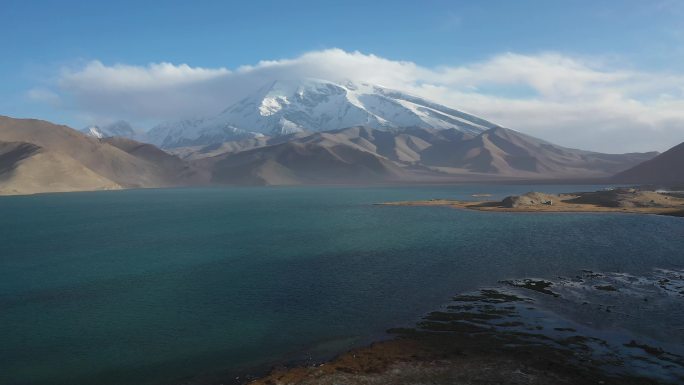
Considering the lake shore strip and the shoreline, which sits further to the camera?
the lake shore strip

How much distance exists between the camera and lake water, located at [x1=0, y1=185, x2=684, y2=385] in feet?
104

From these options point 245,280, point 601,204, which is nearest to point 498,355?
point 245,280

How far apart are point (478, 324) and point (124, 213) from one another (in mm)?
132547

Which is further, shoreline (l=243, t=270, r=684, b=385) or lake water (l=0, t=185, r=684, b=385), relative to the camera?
lake water (l=0, t=185, r=684, b=385)

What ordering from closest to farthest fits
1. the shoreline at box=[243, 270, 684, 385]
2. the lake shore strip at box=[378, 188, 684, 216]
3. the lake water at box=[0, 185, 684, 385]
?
the shoreline at box=[243, 270, 684, 385]
the lake water at box=[0, 185, 684, 385]
the lake shore strip at box=[378, 188, 684, 216]

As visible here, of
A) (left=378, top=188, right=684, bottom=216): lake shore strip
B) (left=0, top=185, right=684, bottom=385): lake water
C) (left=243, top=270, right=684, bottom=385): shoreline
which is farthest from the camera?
(left=378, top=188, right=684, bottom=216): lake shore strip

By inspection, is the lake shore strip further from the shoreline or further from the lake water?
the shoreline

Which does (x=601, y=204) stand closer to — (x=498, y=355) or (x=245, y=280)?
(x=245, y=280)

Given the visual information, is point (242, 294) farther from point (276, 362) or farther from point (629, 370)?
point (629, 370)

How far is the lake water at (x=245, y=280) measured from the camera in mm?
31812

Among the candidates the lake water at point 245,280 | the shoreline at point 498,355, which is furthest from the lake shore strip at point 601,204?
the shoreline at point 498,355

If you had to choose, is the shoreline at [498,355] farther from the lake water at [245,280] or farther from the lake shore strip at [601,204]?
the lake shore strip at [601,204]

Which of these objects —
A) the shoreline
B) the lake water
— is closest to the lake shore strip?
the lake water

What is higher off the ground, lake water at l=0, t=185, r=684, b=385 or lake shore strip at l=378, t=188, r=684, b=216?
lake shore strip at l=378, t=188, r=684, b=216
